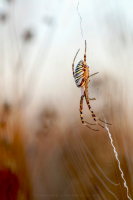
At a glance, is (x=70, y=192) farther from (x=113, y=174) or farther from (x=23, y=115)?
(x=23, y=115)

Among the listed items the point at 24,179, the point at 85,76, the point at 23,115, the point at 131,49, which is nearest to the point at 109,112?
the point at 85,76

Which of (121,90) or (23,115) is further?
(23,115)

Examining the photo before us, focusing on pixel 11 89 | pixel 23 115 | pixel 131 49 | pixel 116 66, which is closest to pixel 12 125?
pixel 23 115

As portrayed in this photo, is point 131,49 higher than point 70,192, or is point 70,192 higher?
point 131,49

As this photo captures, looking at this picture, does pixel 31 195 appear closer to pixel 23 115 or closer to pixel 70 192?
pixel 70 192

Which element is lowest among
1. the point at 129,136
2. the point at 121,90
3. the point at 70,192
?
the point at 70,192

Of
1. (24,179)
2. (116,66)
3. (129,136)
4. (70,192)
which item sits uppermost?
(116,66)

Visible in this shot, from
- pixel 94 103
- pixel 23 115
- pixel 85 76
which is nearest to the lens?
pixel 85 76

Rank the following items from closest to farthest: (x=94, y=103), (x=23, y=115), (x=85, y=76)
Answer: (x=85, y=76) < (x=94, y=103) < (x=23, y=115)

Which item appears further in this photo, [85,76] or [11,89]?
[11,89]
